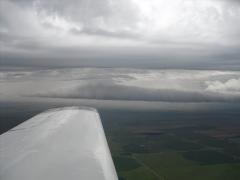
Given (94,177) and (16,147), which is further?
(16,147)

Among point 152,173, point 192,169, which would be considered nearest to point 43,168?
point 152,173

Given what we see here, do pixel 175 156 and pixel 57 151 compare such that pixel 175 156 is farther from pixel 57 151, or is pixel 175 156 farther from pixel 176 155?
pixel 57 151

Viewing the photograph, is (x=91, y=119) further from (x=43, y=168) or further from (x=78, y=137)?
(x=43, y=168)

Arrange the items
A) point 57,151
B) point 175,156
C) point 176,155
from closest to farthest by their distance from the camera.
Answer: point 57,151
point 175,156
point 176,155

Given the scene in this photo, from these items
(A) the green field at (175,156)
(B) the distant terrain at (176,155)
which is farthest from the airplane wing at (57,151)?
(A) the green field at (175,156)

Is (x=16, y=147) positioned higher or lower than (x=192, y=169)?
higher

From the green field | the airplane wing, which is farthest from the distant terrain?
Answer: the airplane wing

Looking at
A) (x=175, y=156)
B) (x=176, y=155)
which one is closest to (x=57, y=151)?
(x=175, y=156)

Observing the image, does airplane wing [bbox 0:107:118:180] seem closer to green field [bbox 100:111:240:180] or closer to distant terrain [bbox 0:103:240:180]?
distant terrain [bbox 0:103:240:180]

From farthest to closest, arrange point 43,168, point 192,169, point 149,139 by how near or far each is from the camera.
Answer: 1. point 149,139
2. point 192,169
3. point 43,168

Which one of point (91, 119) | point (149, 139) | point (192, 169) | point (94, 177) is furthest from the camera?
point (149, 139)
